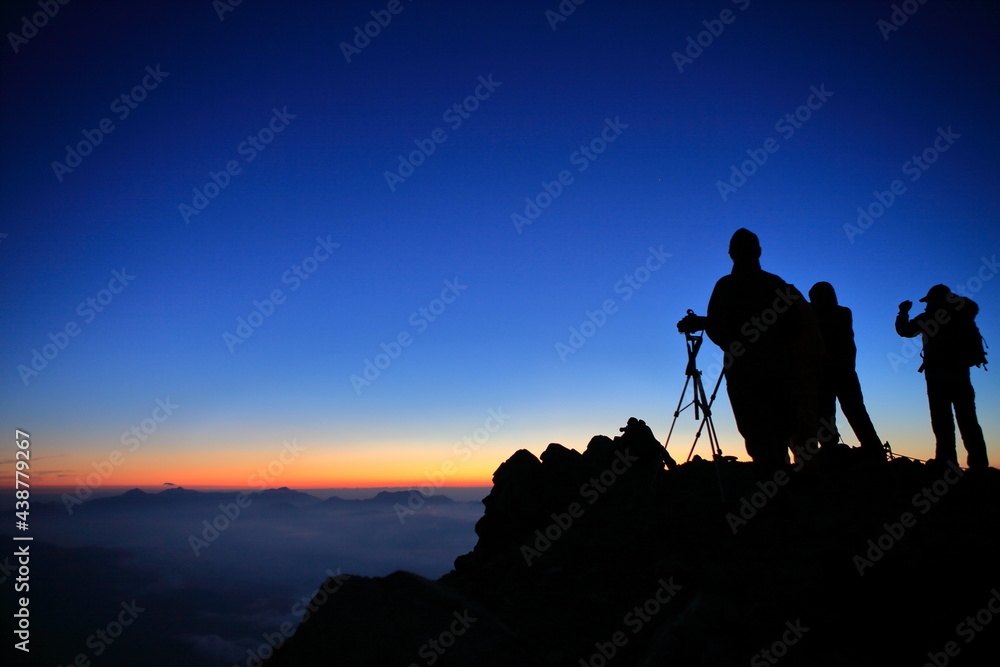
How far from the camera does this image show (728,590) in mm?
4715

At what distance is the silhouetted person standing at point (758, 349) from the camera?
6.20m

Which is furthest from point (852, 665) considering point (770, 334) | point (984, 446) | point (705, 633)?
point (984, 446)

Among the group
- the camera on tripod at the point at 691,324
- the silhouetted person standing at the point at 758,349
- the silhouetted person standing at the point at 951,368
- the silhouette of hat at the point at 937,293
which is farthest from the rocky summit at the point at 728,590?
the silhouette of hat at the point at 937,293

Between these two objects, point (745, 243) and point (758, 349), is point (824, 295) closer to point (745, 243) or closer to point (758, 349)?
point (745, 243)

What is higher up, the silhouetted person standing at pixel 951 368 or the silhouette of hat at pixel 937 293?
the silhouette of hat at pixel 937 293

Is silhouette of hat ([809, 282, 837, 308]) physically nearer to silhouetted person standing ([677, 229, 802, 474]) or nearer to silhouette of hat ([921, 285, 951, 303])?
silhouette of hat ([921, 285, 951, 303])

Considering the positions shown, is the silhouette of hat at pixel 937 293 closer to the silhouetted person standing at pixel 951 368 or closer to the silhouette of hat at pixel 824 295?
the silhouetted person standing at pixel 951 368

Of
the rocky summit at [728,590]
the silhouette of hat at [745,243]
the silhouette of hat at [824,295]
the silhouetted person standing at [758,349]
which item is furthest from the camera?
the silhouette of hat at [824,295]

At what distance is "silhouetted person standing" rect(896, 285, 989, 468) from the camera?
7.66 m

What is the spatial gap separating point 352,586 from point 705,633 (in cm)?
326

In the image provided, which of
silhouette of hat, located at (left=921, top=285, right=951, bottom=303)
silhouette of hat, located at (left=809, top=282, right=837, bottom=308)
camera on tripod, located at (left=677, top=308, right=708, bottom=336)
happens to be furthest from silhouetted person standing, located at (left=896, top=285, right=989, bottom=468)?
camera on tripod, located at (left=677, top=308, right=708, bottom=336)

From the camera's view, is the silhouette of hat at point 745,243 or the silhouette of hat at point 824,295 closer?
the silhouette of hat at point 745,243

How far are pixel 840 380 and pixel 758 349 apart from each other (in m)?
3.25

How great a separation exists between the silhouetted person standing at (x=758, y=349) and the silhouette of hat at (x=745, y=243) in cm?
1
